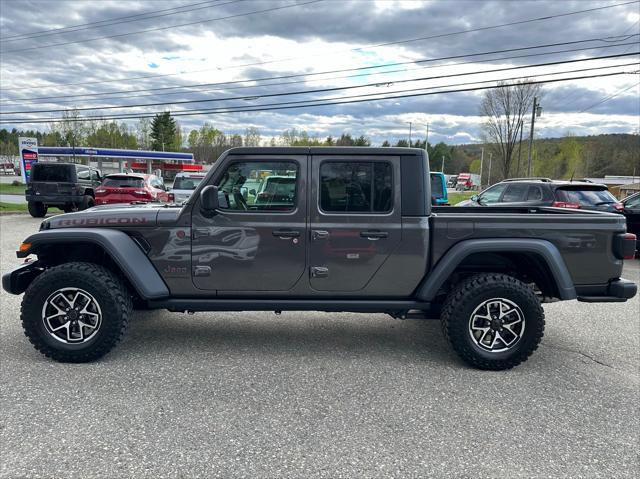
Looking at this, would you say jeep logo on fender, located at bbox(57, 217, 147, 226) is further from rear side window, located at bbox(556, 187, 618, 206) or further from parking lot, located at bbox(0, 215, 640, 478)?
rear side window, located at bbox(556, 187, 618, 206)

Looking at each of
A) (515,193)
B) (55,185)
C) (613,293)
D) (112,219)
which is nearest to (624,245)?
(613,293)

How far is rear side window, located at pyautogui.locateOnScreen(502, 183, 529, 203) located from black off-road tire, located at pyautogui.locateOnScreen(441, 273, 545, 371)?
728 centimetres

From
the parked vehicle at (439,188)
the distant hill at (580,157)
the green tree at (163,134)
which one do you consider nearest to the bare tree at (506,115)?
the distant hill at (580,157)

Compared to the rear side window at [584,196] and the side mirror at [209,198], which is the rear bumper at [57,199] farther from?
the rear side window at [584,196]

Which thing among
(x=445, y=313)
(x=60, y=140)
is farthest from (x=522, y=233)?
(x=60, y=140)

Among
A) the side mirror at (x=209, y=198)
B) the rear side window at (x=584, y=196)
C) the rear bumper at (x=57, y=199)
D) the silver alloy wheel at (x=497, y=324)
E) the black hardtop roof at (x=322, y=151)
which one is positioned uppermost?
the black hardtop roof at (x=322, y=151)

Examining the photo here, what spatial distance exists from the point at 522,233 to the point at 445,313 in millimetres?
960

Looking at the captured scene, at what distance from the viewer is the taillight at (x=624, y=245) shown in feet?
12.4

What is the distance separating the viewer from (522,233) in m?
3.79

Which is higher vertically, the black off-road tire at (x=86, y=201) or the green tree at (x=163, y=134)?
the green tree at (x=163, y=134)

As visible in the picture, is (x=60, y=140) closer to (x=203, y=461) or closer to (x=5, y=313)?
(x=5, y=313)

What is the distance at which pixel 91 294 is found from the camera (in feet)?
12.2

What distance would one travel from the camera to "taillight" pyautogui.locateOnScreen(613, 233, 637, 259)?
3.79 meters

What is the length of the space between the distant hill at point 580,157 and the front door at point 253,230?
133ft
